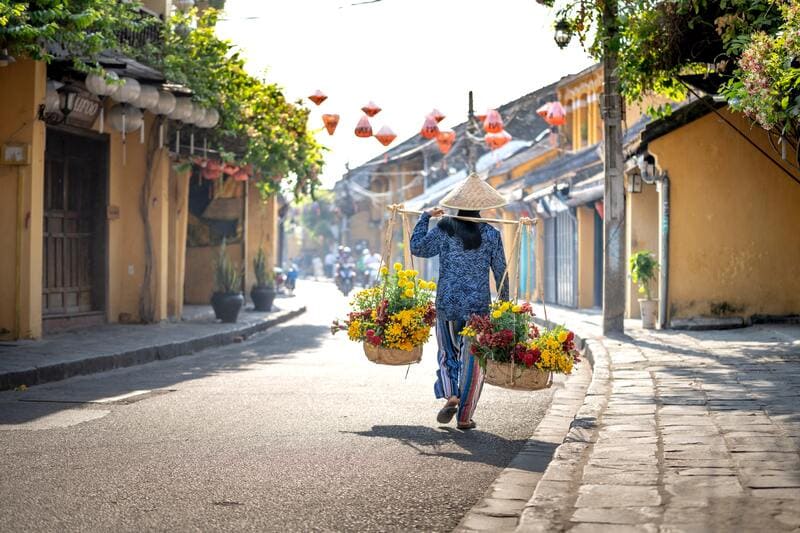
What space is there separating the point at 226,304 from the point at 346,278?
70.4ft

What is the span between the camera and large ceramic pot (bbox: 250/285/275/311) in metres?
27.4

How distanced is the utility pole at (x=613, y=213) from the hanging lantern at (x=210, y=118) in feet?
24.3

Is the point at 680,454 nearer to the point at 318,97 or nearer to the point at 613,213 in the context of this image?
the point at 613,213

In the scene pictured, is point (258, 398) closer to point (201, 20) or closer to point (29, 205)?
point (29, 205)

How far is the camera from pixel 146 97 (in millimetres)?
18172

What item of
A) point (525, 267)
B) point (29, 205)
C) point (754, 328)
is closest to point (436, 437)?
point (29, 205)

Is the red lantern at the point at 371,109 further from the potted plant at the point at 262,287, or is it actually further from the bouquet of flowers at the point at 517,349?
the bouquet of flowers at the point at 517,349

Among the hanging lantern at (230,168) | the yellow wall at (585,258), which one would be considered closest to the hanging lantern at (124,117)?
the hanging lantern at (230,168)

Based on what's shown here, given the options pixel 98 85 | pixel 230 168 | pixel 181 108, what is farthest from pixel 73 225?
pixel 230 168

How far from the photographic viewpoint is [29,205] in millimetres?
15742

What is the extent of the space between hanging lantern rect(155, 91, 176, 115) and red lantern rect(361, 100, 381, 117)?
7.10m

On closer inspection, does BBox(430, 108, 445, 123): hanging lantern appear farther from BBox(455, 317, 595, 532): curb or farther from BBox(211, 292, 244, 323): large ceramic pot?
BBox(455, 317, 595, 532): curb

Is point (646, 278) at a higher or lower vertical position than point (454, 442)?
higher

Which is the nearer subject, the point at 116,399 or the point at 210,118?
the point at 116,399
